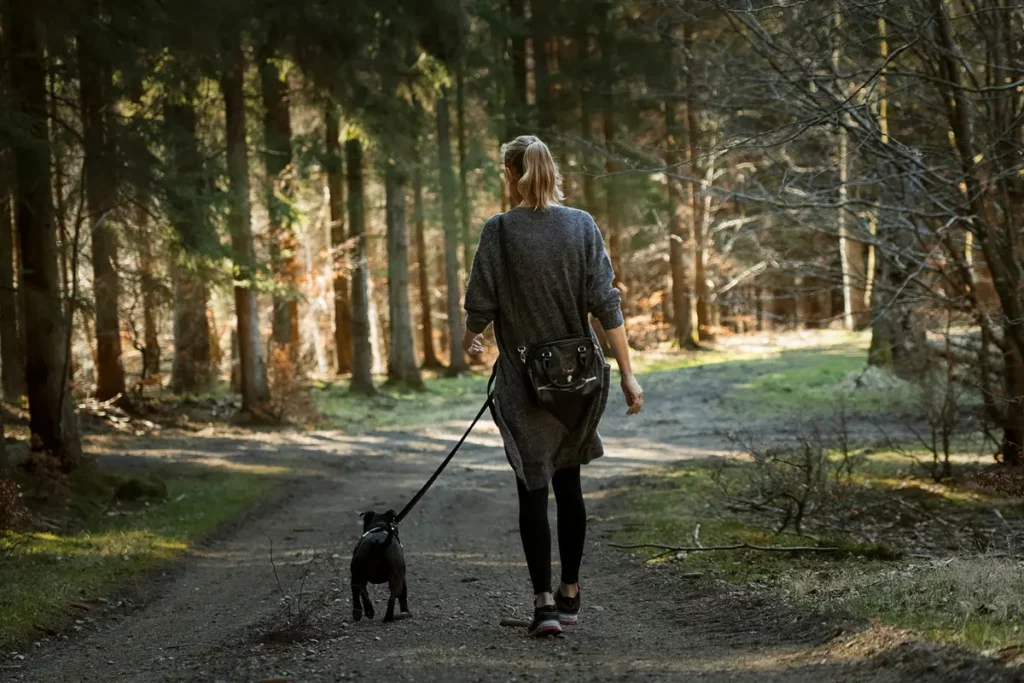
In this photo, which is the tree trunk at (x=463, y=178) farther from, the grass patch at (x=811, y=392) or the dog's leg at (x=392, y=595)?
the dog's leg at (x=392, y=595)

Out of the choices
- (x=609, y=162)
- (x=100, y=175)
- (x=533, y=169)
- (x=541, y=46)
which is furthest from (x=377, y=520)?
(x=541, y=46)

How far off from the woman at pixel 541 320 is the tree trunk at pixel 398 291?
19.3m

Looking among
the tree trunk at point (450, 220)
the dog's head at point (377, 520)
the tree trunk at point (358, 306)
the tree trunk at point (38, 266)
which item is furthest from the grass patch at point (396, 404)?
the dog's head at point (377, 520)

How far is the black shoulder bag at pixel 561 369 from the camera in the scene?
15.6 ft

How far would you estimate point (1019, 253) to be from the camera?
9375mm

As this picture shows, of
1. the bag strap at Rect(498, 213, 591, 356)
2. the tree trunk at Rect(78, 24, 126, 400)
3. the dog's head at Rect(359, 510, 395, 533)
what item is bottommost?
the dog's head at Rect(359, 510, 395, 533)

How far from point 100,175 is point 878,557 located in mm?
8674

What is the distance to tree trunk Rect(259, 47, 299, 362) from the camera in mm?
20094

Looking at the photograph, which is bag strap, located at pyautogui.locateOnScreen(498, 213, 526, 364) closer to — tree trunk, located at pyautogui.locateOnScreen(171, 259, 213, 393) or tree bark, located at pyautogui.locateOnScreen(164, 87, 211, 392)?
tree bark, located at pyautogui.locateOnScreen(164, 87, 211, 392)

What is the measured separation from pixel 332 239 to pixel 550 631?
23.7m

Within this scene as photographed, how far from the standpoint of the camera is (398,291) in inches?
982

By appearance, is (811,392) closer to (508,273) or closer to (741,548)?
(741,548)

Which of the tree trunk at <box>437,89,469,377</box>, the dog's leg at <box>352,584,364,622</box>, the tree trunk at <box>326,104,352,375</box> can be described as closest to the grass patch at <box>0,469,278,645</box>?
the dog's leg at <box>352,584,364,622</box>

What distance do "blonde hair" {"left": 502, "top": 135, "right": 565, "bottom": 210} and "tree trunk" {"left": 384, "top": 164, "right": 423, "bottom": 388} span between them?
19201 millimetres
